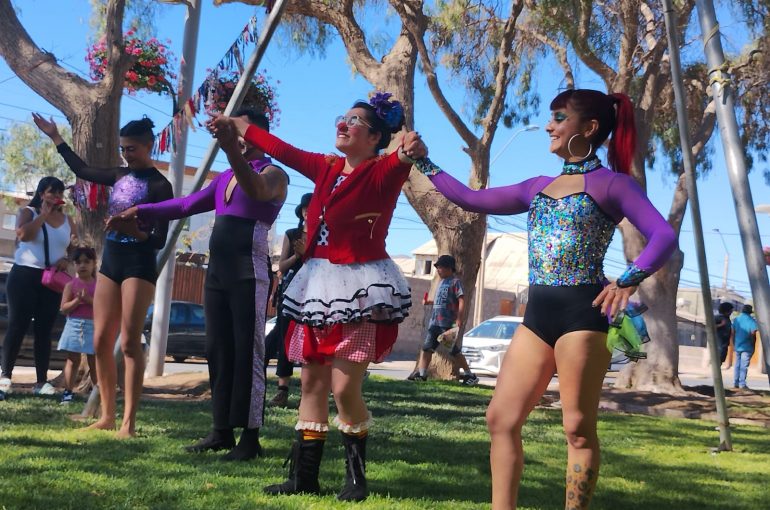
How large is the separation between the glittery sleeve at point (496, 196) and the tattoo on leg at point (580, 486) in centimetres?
115

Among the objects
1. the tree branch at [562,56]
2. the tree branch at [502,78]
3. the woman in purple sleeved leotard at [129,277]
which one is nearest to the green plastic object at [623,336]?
the woman in purple sleeved leotard at [129,277]

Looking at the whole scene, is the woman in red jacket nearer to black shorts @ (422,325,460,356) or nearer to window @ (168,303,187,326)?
black shorts @ (422,325,460,356)

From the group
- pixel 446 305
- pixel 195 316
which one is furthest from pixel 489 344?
pixel 446 305

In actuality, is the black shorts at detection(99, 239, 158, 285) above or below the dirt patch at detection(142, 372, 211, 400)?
above

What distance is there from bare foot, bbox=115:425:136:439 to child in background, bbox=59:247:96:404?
2.83 metres

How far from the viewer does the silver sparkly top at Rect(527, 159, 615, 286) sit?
12.3 ft

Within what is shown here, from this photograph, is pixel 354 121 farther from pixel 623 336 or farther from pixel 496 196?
pixel 623 336

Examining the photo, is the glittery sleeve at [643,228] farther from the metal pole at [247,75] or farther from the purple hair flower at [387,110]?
the metal pole at [247,75]

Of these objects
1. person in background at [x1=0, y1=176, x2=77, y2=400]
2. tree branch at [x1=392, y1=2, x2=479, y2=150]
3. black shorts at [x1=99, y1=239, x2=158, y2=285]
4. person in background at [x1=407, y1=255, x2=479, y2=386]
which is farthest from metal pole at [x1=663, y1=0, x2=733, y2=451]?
tree branch at [x1=392, y1=2, x2=479, y2=150]

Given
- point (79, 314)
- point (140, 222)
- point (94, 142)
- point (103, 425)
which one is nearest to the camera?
point (140, 222)

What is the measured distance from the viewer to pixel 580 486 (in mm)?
3664

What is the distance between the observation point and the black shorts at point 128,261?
571cm

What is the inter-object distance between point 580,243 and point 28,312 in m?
5.98

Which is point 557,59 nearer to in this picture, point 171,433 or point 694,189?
point 694,189
